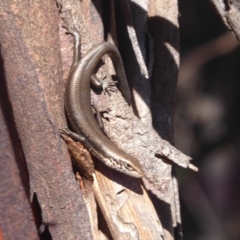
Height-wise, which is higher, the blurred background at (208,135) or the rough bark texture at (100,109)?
the rough bark texture at (100,109)

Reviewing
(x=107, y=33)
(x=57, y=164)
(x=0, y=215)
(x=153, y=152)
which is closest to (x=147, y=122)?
(x=153, y=152)

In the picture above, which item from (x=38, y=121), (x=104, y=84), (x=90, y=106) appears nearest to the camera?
(x=38, y=121)

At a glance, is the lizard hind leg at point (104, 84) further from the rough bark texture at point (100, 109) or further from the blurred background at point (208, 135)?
the blurred background at point (208, 135)

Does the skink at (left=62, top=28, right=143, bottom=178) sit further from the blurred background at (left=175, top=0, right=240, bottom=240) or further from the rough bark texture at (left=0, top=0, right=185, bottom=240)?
the blurred background at (left=175, top=0, right=240, bottom=240)

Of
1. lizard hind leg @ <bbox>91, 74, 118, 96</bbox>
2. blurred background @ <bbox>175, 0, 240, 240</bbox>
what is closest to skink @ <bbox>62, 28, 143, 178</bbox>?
lizard hind leg @ <bbox>91, 74, 118, 96</bbox>

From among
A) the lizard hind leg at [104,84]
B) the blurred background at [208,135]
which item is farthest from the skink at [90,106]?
the blurred background at [208,135]

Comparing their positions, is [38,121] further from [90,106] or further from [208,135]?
[208,135]

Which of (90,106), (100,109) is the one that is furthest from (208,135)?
(100,109)
